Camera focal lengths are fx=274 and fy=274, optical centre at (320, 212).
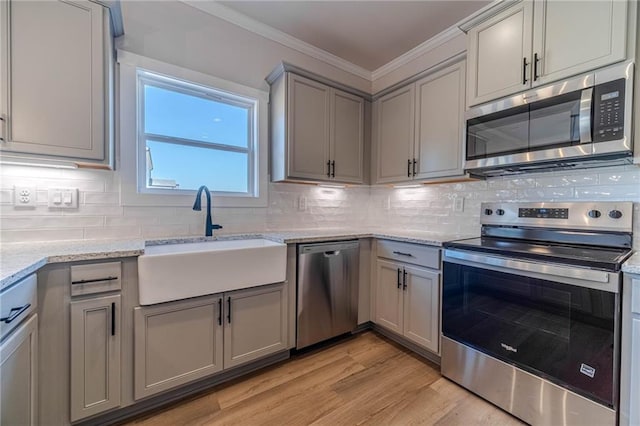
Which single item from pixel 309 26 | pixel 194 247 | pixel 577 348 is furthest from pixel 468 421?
pixel 309 26

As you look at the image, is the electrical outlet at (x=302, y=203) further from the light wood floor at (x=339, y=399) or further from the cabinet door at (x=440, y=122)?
the light wood floor at (x=339, y=399)

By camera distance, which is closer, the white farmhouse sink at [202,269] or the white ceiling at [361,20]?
the white farmhouse sink at [202,269]

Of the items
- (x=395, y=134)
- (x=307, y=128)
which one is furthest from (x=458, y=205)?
(x=307, y=128)

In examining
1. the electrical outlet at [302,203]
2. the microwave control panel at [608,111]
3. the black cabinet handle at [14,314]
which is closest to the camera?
the black cabinet handle at [14,314]

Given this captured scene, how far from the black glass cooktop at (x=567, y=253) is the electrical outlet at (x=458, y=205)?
23.9 inches

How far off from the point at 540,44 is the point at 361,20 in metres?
1.37

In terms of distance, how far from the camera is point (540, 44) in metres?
1.66

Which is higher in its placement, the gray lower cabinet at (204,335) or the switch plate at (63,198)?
the switch plate at (63,198)

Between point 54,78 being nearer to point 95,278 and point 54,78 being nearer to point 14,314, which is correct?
point 95,278

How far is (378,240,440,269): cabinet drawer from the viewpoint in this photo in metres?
2.02

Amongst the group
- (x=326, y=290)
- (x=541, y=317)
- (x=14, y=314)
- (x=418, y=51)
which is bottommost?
(x=326, y=290)

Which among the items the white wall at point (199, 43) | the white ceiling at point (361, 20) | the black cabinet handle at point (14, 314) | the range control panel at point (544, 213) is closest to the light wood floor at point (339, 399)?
the black cabinet handle at point (14, 314)

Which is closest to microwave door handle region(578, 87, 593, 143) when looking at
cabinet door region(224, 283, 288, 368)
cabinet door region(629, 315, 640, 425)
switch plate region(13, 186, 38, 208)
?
cabinet door region(629, 315, 640, 425)

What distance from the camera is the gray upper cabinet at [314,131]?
2363mm
